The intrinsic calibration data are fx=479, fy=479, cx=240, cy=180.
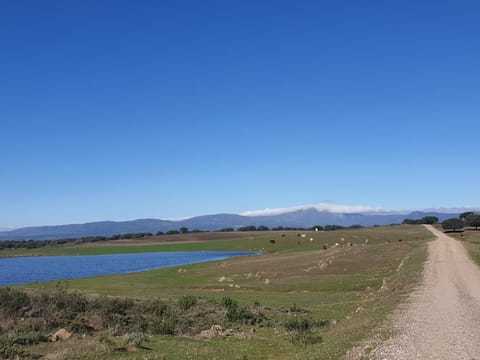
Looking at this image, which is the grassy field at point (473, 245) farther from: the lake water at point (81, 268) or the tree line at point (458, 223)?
the lake water at point (81, 268)

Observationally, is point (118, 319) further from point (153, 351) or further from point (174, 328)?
point (153, 351)

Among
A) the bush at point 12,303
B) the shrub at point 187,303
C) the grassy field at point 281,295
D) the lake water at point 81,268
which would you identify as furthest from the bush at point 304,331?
the lake water at point 81,268

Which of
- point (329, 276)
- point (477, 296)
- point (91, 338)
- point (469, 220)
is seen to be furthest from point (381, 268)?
point (469, 220)

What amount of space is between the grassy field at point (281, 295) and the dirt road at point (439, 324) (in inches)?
47.6

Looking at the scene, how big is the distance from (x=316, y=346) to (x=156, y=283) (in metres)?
42.2

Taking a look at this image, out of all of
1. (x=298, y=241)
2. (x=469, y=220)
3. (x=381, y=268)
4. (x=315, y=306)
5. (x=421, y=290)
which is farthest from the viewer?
(x=469, y=220)

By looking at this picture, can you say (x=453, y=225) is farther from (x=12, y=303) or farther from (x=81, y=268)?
(x=12, y=303)

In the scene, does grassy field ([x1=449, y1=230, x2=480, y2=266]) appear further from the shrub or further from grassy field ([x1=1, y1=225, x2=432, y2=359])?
the shrub

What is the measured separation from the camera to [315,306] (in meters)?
33.1

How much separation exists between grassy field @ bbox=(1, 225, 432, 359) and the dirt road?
1.21m

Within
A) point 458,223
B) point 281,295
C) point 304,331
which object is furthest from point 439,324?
point 458,223

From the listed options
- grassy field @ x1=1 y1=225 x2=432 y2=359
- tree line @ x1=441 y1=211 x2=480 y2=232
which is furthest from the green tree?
grassy field @ x1=1 y1=225 x2=432 y2=359

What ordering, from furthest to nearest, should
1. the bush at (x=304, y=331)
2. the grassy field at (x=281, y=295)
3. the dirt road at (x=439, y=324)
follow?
the bush at (x=304, y=331) → the grassy field at (x=281, y=295) → the dirt road at (x=439, y=324)

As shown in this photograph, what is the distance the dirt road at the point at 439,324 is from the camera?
14.0 metres
